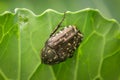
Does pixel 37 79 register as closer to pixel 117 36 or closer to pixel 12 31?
pixel 12 31

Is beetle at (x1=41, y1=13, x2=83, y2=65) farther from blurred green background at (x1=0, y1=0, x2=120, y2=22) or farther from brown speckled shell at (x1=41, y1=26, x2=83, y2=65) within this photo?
blurred green background at (x1=0, y1=0, x2=120, y2=22)

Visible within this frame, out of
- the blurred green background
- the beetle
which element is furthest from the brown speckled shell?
the blurred green background

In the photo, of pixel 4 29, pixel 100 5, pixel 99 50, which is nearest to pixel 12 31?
pixel 4 29

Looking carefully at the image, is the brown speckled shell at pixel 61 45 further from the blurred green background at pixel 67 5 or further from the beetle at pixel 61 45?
the blurred green background at pixel 67 5

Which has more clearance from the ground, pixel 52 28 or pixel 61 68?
pixel 52 28

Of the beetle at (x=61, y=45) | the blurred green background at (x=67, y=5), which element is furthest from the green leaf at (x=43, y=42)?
the blurred green background at (x=67, y=5)

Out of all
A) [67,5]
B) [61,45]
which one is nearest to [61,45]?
[61,45]
